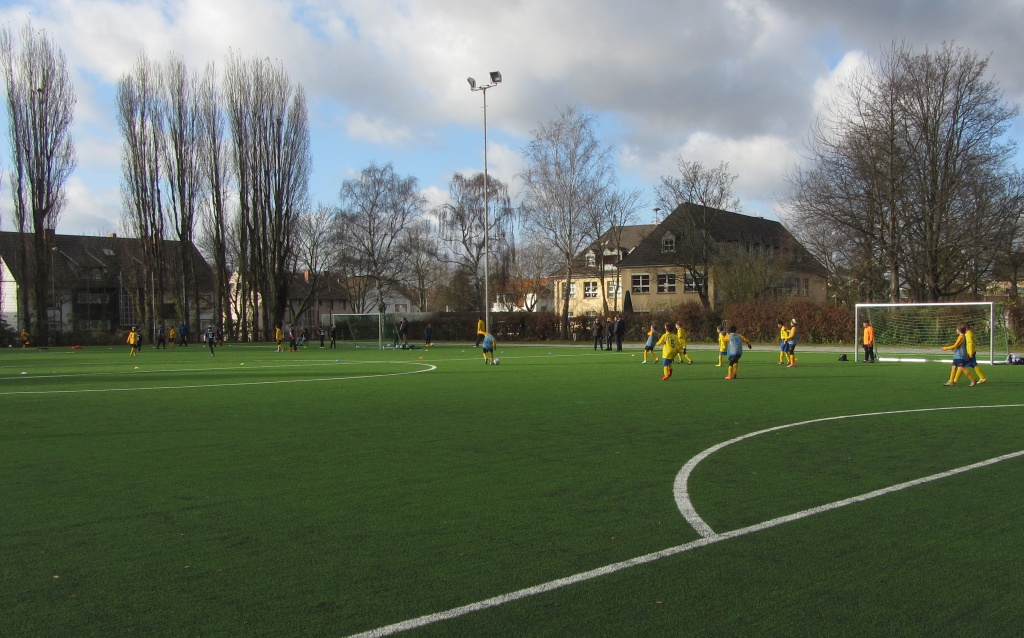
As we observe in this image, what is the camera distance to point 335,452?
31.8ft

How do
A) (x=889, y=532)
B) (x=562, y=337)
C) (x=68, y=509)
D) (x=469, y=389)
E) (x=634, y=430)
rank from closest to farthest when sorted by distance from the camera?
(x=889, y=532) < (x=68, y=509) < (x=634, y=430) < (x=469, y=389) < (x=562, y=337)

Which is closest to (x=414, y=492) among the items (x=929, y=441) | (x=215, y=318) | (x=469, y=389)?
(x=929, y=441)

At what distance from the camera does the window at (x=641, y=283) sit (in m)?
72.8

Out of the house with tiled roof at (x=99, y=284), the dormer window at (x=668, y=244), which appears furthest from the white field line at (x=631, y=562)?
the dormer window at (x=668, y=244)

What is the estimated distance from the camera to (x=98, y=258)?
7875cm

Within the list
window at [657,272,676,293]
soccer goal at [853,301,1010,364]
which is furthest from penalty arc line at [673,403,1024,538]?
window at [657,272,676,293]

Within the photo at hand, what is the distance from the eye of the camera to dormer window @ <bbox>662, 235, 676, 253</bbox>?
→ 70.7m

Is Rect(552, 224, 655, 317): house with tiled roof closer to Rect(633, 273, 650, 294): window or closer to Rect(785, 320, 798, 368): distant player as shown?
Rect(633, 273, 650, 294): window

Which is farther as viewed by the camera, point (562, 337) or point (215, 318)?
point (215, 318)

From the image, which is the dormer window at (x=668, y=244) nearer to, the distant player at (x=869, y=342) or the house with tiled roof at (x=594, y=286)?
the house with tiled roof at (x=594, y=286)

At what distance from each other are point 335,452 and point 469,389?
8.62m

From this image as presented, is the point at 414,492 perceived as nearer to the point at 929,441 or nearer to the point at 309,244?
the point at 929,441

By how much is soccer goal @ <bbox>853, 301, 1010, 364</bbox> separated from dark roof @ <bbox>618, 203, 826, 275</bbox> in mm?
15218

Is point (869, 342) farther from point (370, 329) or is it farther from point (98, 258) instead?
point (98, 258)
